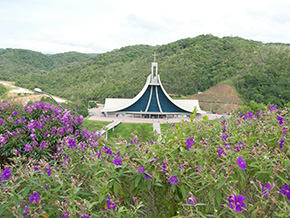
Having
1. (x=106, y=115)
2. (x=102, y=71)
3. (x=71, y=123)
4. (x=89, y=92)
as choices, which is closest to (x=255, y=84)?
(x=106, y=115)

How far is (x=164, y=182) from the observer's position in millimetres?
2158

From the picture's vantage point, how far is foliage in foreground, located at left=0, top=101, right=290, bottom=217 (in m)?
1.62

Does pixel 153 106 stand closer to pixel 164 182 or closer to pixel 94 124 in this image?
pixel 94 124

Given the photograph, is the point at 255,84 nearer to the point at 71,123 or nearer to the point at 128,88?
the point at 128,88

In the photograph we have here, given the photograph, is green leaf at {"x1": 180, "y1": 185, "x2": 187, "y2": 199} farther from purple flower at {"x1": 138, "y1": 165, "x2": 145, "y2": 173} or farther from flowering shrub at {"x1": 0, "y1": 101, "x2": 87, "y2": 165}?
flowering shrub at {"x1": 0, "y1": 101, "x2": 87, "y2": 165}

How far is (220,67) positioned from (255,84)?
34.7ft

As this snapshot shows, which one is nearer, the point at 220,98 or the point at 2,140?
the point at 2,140

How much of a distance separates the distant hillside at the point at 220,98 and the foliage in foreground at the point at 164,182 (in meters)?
35.6

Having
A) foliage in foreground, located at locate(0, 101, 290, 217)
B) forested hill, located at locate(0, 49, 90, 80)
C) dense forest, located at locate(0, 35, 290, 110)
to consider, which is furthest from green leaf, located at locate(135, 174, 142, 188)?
forested hill, located at locate(0, 49, 90, 80)

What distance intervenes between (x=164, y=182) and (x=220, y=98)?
1620 inches

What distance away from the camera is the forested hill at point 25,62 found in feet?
239

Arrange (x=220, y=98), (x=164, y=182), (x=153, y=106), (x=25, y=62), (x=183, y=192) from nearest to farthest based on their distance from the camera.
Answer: (x=183, y=192), (x=164, y=182), (x=153, y=106), (x=220, y=98), (x=25, y=62)

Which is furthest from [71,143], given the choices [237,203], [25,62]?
[25,62]

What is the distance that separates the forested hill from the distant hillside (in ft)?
154
